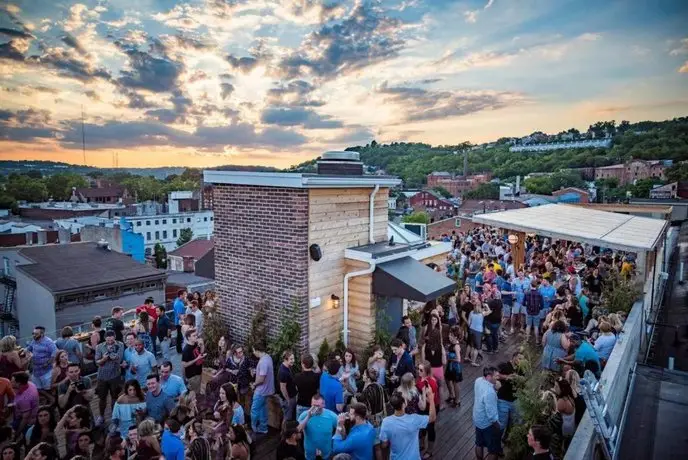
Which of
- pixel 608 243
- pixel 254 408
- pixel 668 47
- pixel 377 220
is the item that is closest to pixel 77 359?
pixel 254 408

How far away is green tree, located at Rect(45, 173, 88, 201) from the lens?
12572cm

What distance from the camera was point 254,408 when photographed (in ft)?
22.0

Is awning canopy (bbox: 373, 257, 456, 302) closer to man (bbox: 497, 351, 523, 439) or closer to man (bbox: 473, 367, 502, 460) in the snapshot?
man (bbox: 497, 351, 523, 439)

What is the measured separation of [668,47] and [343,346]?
35665mm

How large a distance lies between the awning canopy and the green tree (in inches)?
5375

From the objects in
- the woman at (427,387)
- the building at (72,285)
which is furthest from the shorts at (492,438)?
the building at (72,285)

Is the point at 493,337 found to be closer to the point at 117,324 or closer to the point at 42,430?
the point at 117,324

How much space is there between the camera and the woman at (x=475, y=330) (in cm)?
919

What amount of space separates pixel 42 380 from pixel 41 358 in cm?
37

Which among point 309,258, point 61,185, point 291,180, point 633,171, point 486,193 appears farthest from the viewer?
point 61,185

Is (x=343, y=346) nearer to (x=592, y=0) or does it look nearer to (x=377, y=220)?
(x=377, y=220)

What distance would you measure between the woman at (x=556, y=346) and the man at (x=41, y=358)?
8416 millimetres

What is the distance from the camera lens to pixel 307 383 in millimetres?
5914

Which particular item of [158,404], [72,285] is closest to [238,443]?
[158,404]
